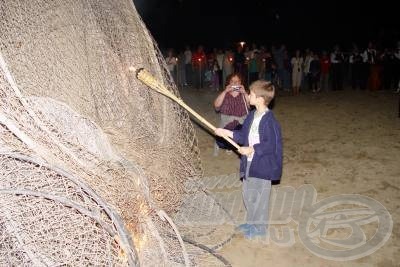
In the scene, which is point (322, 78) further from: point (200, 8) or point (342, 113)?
point (200, 8)

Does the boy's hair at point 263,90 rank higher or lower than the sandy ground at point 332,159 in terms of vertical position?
higher

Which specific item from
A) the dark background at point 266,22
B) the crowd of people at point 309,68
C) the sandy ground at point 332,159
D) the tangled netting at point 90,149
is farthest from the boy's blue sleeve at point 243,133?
the dark background at point 266,22

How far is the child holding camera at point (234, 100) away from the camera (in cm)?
659

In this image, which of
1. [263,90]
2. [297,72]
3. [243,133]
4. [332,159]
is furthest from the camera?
[297,72]

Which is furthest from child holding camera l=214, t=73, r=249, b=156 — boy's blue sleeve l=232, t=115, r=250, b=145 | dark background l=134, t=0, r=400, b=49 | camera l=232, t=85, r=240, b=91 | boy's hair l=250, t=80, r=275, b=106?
dark background l=134, t=0, r=400, b=49

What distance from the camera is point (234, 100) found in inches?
262

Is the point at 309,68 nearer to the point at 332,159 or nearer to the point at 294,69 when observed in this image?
the point at 294,69

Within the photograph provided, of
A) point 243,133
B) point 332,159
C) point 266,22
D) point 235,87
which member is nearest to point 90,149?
point 243,133

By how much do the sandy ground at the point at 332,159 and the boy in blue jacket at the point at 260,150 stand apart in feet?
1.57

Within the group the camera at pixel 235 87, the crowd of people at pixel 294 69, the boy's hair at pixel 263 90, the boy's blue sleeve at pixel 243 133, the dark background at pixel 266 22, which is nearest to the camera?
the boy's hair at pixel 263 90

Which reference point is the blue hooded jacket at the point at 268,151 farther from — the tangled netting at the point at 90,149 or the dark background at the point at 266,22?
the dark background at the point at 266,22

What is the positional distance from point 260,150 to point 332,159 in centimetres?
329

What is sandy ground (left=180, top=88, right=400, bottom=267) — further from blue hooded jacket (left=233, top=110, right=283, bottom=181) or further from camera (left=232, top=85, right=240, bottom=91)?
camera (left=232, top=85, right=240, bottom=91)

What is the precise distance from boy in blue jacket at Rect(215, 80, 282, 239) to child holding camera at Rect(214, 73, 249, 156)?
6.88 ft
